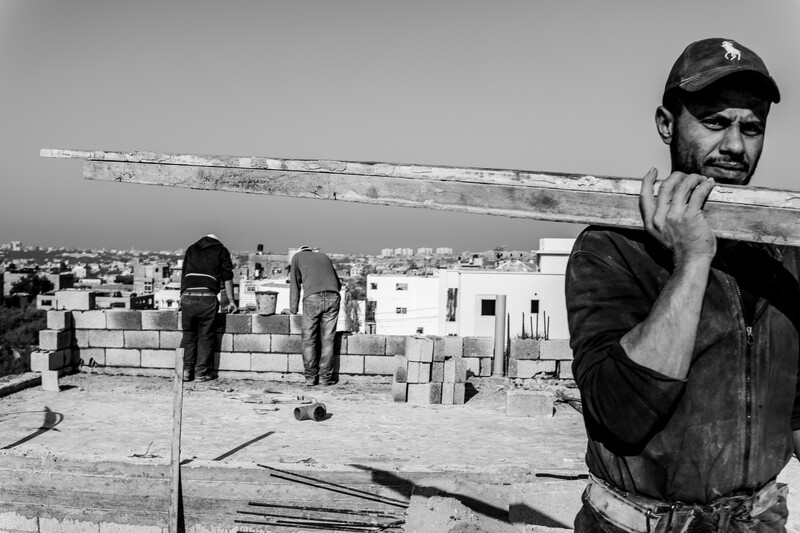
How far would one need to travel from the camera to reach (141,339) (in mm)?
10828

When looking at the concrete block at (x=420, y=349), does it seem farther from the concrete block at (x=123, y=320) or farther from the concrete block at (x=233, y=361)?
the concrete block at (x=123, y=320)

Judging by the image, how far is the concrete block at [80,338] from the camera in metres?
10.8

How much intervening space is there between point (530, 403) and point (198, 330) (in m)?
4.92

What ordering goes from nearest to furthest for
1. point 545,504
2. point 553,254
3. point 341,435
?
point 545,504 < point 341,435 < point 553,254

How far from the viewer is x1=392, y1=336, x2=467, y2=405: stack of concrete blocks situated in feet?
31.3

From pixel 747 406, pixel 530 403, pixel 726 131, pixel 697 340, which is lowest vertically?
pixel 530 403

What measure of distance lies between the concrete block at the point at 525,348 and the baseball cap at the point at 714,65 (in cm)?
872

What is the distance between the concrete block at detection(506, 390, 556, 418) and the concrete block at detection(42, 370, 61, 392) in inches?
247

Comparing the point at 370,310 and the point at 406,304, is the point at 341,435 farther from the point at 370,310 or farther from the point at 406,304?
the point at 370,310

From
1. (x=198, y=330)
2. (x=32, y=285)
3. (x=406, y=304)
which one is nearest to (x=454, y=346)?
(x=198, y=330)

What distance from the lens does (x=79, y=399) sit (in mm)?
9414

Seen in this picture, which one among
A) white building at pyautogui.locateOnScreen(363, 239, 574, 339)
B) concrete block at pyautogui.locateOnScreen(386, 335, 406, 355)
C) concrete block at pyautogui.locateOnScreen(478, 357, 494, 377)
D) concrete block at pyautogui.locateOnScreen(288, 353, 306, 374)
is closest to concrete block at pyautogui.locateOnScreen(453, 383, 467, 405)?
concrete block at pyautogui.locateOnScreen(386, 335, 406, 355)

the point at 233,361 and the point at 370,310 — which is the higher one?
the point at 233,361

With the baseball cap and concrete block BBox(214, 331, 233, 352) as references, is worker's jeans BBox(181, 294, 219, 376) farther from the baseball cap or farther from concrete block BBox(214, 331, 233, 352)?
the baseball cap
